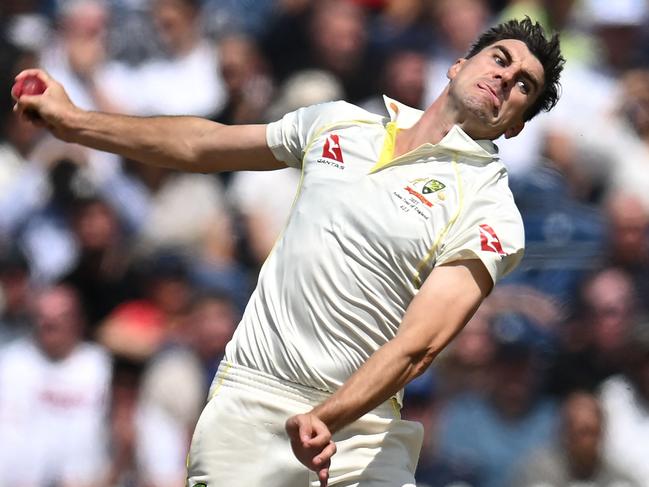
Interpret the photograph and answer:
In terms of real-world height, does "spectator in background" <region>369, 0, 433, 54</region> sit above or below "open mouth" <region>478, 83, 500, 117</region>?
below

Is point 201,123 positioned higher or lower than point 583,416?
higher

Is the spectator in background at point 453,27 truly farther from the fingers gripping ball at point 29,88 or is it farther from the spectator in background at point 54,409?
the fingers gripping ball at point 29,88

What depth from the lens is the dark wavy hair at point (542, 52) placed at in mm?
4090

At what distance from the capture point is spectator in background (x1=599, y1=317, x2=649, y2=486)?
21.7ft

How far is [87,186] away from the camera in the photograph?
7.46 meters

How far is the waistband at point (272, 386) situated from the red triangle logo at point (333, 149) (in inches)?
27.4

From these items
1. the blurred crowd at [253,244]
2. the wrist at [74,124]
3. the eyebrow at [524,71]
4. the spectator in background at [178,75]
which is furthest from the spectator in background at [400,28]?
the wrist at [74,124]

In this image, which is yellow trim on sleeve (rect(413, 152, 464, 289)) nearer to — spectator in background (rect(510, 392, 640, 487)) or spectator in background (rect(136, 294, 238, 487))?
spectator in background (rect(510, 392, 640, 487))

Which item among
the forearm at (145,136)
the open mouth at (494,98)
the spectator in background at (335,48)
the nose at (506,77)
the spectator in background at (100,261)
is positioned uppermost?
the nose at (506,77)

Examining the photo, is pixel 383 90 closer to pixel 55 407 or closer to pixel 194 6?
pixel 194 6

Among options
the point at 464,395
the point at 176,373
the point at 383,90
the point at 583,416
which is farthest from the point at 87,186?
the point at 583,416

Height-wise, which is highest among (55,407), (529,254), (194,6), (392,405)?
(194,6)

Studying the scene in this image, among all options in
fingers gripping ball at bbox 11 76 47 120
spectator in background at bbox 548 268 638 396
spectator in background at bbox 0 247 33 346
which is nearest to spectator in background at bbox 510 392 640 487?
spectator in background at bbox 548 268 638 396

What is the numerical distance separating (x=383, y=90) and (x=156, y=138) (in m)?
3.52
